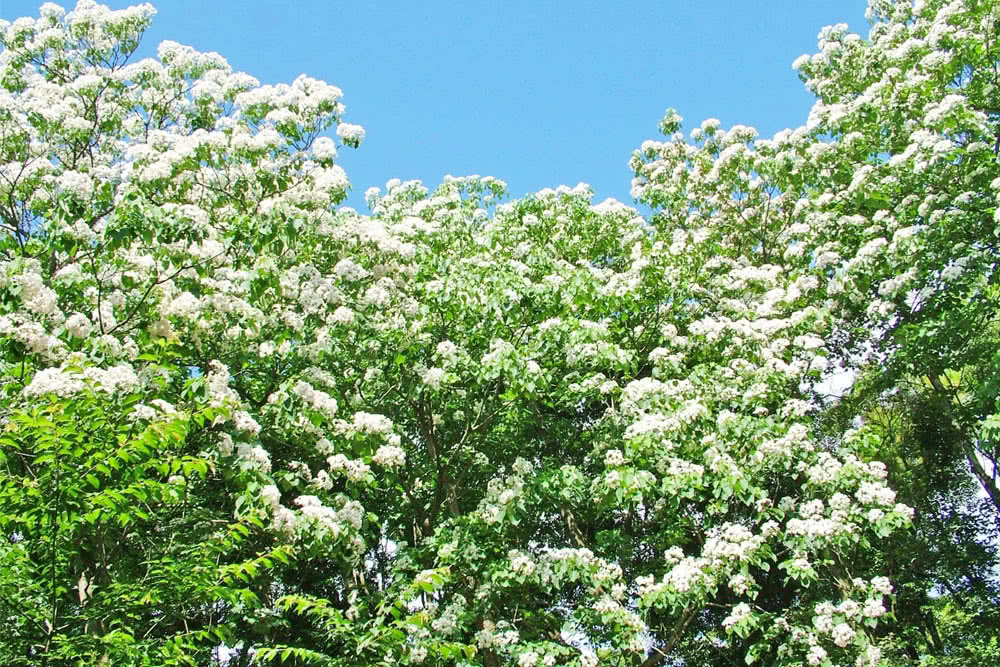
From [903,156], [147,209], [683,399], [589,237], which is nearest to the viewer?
[147,209]

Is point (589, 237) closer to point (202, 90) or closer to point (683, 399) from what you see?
point (683, 399)

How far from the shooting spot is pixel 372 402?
31.9 ft

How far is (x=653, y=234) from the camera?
1418 cm

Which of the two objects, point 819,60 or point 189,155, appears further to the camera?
point 819,60

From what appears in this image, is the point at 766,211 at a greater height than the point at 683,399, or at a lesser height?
greater

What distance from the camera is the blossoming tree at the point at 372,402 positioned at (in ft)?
19.4

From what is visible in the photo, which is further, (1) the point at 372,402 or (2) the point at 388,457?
(1) the point at 372,402

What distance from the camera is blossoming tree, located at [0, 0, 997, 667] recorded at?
5.92 meters

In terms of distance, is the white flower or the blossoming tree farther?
the white flower

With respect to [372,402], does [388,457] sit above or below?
below

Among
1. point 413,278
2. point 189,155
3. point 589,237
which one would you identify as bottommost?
point 413,278

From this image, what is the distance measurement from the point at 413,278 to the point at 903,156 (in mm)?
6847

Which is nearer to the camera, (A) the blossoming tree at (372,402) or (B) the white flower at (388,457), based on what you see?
(A) the blossoming tree at (372,402)

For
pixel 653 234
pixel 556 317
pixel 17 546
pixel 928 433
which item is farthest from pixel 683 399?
pixel 928 433
